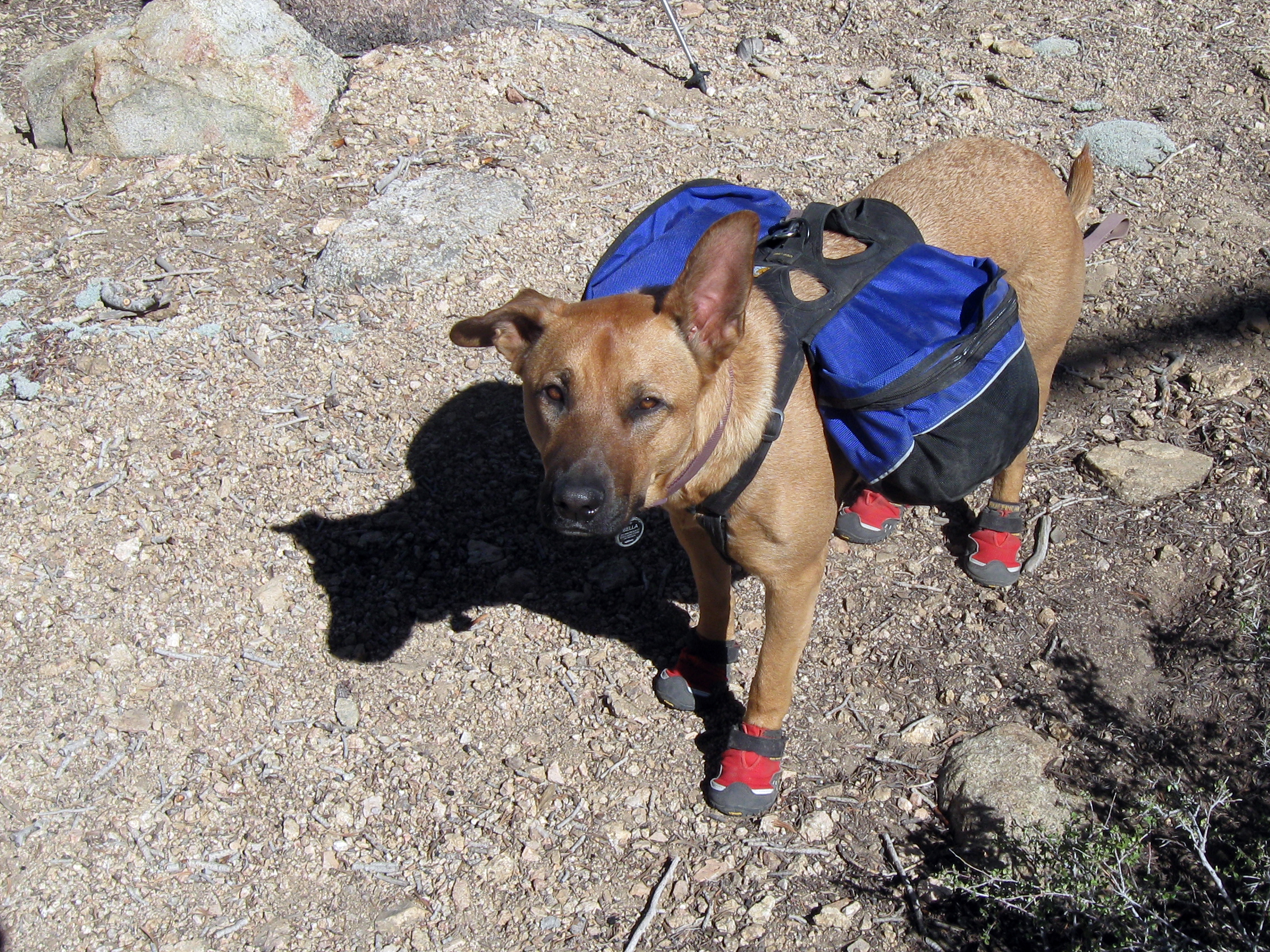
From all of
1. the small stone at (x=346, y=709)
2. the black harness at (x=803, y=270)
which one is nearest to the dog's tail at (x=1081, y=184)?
the black harness at (x=803, y=270)

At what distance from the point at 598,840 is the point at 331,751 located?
1071 mm

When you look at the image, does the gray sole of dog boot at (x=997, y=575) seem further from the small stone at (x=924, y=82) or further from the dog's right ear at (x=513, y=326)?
the small stone at (x=924, y=82)

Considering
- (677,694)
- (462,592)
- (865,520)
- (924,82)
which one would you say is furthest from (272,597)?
(924,82)

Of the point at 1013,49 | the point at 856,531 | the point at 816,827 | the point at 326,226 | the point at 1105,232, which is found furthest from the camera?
the point at 1013,49

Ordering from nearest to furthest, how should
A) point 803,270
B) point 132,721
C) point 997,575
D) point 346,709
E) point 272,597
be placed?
point 803,270 < point 132,721 < point 346,709 < point 272,597 < point 997,575

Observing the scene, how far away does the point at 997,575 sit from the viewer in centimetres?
410

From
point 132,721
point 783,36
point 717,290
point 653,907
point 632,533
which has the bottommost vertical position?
point 132,721

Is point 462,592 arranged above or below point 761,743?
below

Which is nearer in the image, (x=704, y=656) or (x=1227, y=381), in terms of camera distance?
(x=704, y=656)

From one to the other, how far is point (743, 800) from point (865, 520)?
153cm

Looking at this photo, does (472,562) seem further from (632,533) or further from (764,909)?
(764,909)

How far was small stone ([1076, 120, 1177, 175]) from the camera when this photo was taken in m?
5.86

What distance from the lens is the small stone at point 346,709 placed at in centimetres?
365

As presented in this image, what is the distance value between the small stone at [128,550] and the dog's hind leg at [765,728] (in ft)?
8.46
